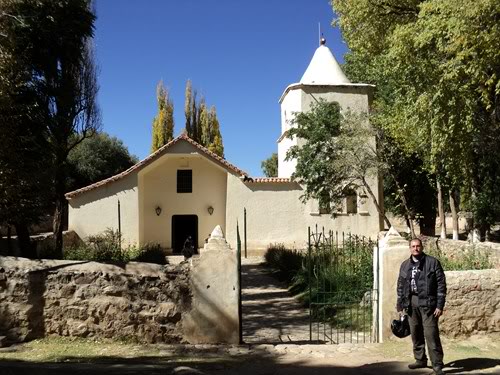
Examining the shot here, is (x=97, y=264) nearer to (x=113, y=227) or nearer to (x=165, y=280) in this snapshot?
(x=165, y=280)

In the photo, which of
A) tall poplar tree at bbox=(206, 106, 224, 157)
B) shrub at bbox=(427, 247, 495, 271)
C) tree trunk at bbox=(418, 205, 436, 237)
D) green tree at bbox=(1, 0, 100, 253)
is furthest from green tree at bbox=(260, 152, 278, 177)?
shrub at bbox=(427, 247, 495, 271)

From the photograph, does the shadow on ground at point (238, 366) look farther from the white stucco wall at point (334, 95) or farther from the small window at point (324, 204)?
the white stucco wall at point (334, 95)

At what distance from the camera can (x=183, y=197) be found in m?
26.6

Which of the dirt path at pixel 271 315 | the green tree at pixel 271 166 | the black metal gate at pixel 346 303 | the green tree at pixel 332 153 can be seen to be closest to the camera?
the black metal gate at pixel 346 303

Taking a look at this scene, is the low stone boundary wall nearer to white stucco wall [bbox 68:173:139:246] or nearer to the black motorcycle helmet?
the black motorcycle helmet

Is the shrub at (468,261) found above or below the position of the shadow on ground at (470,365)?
above

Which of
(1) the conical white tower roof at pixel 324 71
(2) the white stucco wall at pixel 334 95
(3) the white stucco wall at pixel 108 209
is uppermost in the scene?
(1) the conical white tower roof at pixel 324 71

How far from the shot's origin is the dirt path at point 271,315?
895cm

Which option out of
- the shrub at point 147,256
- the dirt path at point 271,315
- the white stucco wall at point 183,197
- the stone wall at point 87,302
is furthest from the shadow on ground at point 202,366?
the white stucco wall at point 183,197

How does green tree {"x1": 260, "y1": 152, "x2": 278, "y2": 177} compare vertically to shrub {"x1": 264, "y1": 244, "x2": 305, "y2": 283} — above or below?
above

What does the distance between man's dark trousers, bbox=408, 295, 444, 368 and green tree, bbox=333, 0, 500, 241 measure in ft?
26.8

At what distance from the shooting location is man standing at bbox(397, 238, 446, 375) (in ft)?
19.3

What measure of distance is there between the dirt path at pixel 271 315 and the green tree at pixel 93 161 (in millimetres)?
22254

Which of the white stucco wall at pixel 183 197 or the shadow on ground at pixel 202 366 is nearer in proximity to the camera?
the shadow on ground at pixel 202 366
